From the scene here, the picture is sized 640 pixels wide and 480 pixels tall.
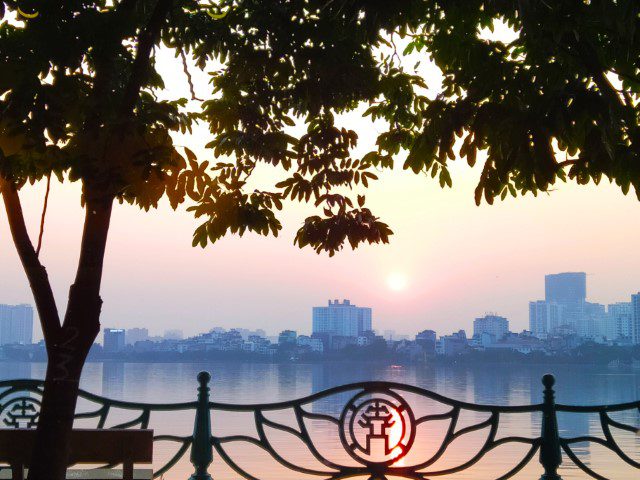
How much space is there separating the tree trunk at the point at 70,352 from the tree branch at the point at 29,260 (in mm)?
205

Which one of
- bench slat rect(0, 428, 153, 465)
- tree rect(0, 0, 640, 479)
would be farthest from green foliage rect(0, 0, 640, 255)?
bench slat rect(0, 428, 153, 465)

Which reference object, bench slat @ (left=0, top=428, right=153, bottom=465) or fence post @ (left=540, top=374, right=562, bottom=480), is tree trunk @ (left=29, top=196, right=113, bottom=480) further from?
fence post @ (left=540, top=374, right=562, bottom=480)

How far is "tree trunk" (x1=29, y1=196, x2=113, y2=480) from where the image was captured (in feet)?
18.4

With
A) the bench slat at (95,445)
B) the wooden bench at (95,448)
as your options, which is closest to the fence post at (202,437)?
the wooden bench at (95,448)

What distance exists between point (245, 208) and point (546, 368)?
189 meters

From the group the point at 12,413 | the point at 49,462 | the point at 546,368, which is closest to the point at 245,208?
the point at 12,413

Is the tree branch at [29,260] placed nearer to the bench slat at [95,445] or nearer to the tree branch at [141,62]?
the bench slat at [95,445]

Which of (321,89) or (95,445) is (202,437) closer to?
(95,445)

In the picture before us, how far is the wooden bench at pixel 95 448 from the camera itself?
18.3 ft

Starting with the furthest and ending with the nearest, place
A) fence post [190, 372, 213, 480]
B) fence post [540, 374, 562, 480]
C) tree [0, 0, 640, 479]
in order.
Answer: fence post [540, 374, 562, 480] < fence post [190, 372, 213, 480] < tree [0, 0, 640, 479]

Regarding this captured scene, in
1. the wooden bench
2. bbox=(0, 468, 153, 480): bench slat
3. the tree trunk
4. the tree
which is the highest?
the tree

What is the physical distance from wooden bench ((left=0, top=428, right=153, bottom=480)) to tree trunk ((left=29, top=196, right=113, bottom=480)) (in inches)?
5.1

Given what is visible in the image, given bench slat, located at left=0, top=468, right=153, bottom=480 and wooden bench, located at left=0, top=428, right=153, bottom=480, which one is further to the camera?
bench slat, located at left=0, top=468, right=153, bottom=480

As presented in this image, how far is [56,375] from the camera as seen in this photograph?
18.8 ft
